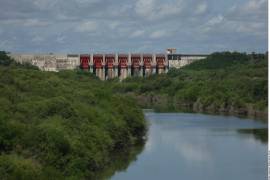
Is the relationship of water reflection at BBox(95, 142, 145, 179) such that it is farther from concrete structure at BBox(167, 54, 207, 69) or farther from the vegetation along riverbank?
concrete structure at BBox(167, 54, 207, 69)

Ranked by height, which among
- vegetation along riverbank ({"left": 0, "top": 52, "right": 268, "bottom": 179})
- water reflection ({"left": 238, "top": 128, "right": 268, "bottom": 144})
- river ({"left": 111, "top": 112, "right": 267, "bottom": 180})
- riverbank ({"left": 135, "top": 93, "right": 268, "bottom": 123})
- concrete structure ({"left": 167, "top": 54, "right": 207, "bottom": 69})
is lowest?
riverbank ({"left": 135, "top": 93, "right": 268, "bottom": 123})

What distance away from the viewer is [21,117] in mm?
23000

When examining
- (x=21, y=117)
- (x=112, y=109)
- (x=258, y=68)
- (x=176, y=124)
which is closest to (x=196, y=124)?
(x=176, y=124)

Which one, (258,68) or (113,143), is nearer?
(113,143)

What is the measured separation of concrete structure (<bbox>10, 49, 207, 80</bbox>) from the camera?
9800 centimetres

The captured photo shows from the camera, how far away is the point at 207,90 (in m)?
63.5

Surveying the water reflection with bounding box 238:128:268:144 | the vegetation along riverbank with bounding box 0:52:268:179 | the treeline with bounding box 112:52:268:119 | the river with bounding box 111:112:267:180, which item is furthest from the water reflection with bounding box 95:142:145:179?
the treeline with bounding box 112:52:268:119

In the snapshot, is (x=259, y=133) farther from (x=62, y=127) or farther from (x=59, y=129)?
(x=59, y=129)

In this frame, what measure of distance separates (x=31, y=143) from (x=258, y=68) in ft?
189

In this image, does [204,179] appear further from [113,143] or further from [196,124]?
[196,124]

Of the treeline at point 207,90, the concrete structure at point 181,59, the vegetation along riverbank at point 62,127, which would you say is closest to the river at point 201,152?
the vegetation along riverbank at point 62,127

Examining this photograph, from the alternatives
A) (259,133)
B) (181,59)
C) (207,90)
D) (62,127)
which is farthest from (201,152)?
(181,59)

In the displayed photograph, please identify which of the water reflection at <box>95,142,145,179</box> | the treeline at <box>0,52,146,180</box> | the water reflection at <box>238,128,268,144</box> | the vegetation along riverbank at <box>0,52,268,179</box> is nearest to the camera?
the treeline at <box>0,52,146,180</box>

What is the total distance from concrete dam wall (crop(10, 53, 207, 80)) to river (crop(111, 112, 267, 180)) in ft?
171
